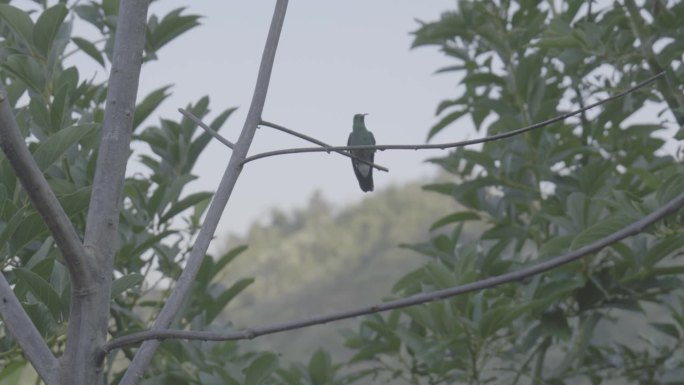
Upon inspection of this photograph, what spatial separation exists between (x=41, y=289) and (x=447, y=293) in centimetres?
93

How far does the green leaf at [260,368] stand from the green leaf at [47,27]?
1026 millimetres

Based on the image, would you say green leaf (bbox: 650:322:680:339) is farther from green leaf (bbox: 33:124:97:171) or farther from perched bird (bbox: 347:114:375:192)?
green leaf (bbox: 33:124:97:171)

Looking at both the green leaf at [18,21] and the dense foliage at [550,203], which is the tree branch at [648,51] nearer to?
the dense foliage at [550,203]

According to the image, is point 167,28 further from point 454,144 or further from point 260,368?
point 454,144

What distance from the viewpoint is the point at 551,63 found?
337 cm

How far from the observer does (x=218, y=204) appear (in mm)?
1596

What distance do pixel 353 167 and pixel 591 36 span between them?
1.30 metres

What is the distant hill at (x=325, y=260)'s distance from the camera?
624 cm

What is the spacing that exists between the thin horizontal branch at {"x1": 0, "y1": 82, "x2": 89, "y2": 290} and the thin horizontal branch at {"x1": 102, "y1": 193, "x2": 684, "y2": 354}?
0.15 m

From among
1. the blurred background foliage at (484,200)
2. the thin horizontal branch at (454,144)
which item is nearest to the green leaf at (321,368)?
the blurred background foliage at (484,200)

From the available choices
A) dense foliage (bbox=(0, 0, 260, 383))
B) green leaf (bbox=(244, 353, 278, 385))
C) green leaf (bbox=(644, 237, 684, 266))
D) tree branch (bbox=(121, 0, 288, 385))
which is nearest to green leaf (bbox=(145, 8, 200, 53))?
dense foliage (bbox=(0, 0, 260, 383))

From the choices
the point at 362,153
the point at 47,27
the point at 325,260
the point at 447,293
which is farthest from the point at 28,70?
the point at 325,260

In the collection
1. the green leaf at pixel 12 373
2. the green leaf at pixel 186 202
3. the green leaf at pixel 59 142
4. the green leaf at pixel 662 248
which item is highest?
the green leaf at pixel 59 142

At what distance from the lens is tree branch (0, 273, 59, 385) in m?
1.48
